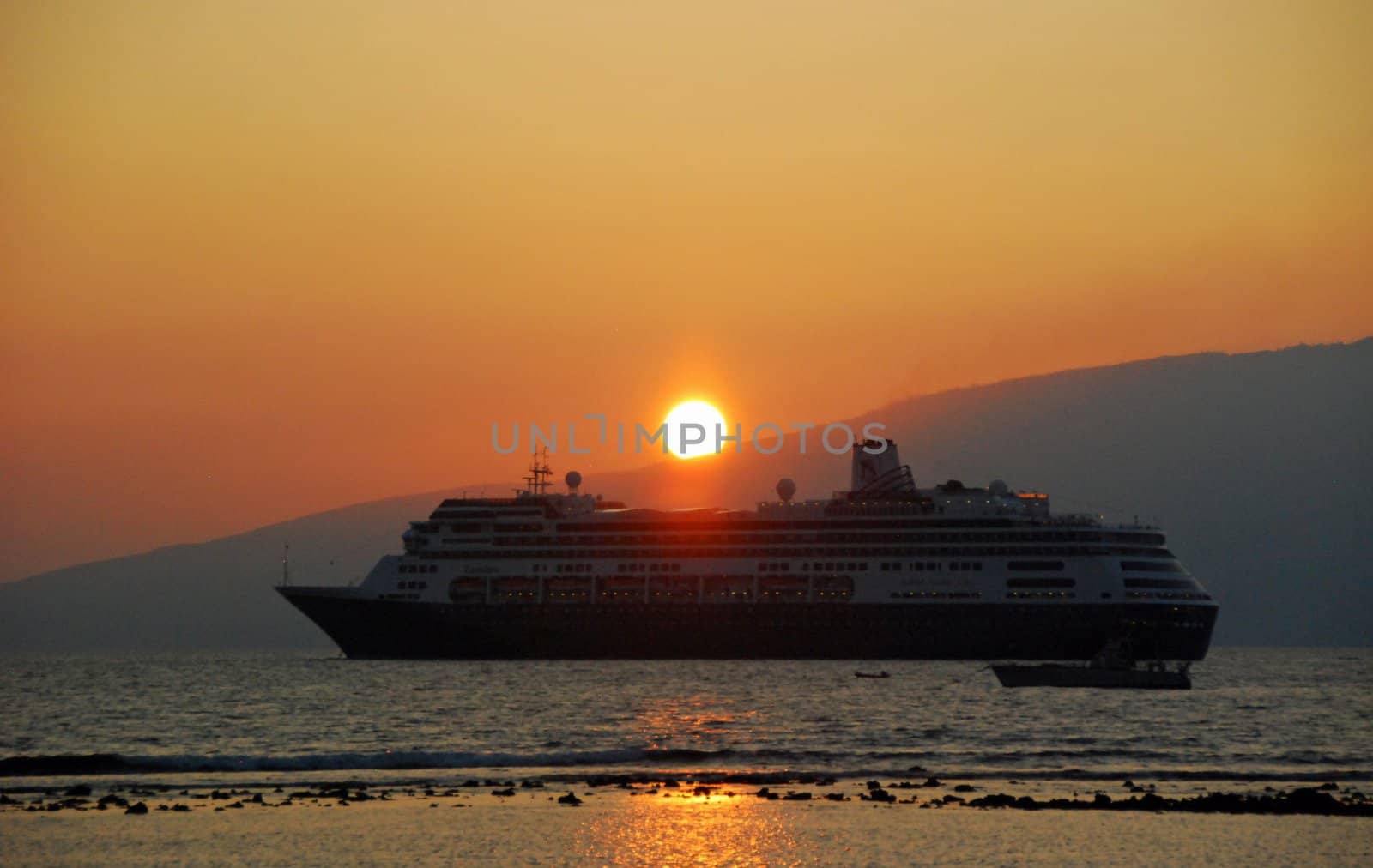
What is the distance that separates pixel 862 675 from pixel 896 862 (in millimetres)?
Result: 68266

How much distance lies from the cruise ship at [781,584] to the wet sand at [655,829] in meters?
77.6

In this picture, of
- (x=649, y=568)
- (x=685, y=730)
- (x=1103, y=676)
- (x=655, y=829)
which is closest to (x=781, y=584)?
(x=649, y=568)

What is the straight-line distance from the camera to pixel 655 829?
42062 mm

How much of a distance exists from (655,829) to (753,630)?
91.6 meters

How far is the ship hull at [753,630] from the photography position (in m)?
126

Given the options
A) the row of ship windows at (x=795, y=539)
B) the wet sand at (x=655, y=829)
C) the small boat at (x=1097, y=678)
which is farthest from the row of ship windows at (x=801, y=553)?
the wet sand at (x=655, y=829)

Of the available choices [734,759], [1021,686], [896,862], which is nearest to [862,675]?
[1021,686]

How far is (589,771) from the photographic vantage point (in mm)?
55031

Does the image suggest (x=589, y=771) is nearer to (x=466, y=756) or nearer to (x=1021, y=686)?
(x=466, y=756)

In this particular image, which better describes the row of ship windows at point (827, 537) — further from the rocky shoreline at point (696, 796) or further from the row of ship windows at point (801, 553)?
the rocky shoreline at point (696, 796)

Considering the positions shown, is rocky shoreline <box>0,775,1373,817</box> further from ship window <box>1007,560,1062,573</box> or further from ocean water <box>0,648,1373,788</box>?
ship window <box>1007,560,1062,573</box>

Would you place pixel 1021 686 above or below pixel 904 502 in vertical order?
below

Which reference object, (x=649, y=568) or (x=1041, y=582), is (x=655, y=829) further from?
(x=649, y=568)

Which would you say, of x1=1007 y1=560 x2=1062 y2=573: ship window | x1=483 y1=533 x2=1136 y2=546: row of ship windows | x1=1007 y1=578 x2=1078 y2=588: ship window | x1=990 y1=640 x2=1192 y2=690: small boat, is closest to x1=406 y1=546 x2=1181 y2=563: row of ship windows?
x1=1007 y1=560 x2=1062 y2=573: ship window
